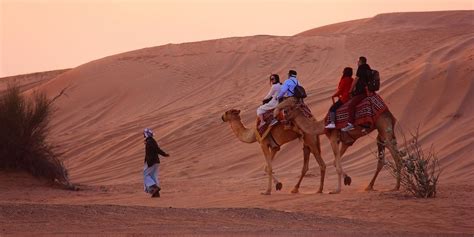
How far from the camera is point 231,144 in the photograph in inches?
1009

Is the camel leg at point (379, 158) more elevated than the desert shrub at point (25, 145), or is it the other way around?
the desert shrub at point (25, 145)

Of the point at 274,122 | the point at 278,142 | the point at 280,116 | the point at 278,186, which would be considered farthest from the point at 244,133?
the point at 278,186

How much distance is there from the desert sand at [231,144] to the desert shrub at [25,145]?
38 centimetres

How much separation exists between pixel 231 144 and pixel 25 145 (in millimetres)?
6901

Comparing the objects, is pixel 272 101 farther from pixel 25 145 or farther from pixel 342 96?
pixel 25 145

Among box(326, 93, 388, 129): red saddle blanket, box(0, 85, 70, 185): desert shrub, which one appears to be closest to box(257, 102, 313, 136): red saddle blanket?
box(326, 93, 388, 129): red saddle blanket

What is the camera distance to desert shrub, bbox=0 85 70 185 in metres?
20.0

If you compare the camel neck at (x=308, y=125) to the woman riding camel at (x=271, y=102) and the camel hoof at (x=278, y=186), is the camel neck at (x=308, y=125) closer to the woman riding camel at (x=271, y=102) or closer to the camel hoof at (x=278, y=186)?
the woman riding camel at (x=271, y=102)

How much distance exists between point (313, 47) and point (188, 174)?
16135 millimetres

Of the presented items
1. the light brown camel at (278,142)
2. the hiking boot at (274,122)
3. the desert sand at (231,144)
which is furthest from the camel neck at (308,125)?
the desert sand at (231,144)

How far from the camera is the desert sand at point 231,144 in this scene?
12.6 m

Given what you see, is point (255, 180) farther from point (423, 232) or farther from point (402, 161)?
point (423, 232)

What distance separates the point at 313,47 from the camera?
38562mm

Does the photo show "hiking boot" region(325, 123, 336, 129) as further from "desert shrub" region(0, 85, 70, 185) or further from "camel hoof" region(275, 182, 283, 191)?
"desert shrub" region(0, 85, 70, 185)
